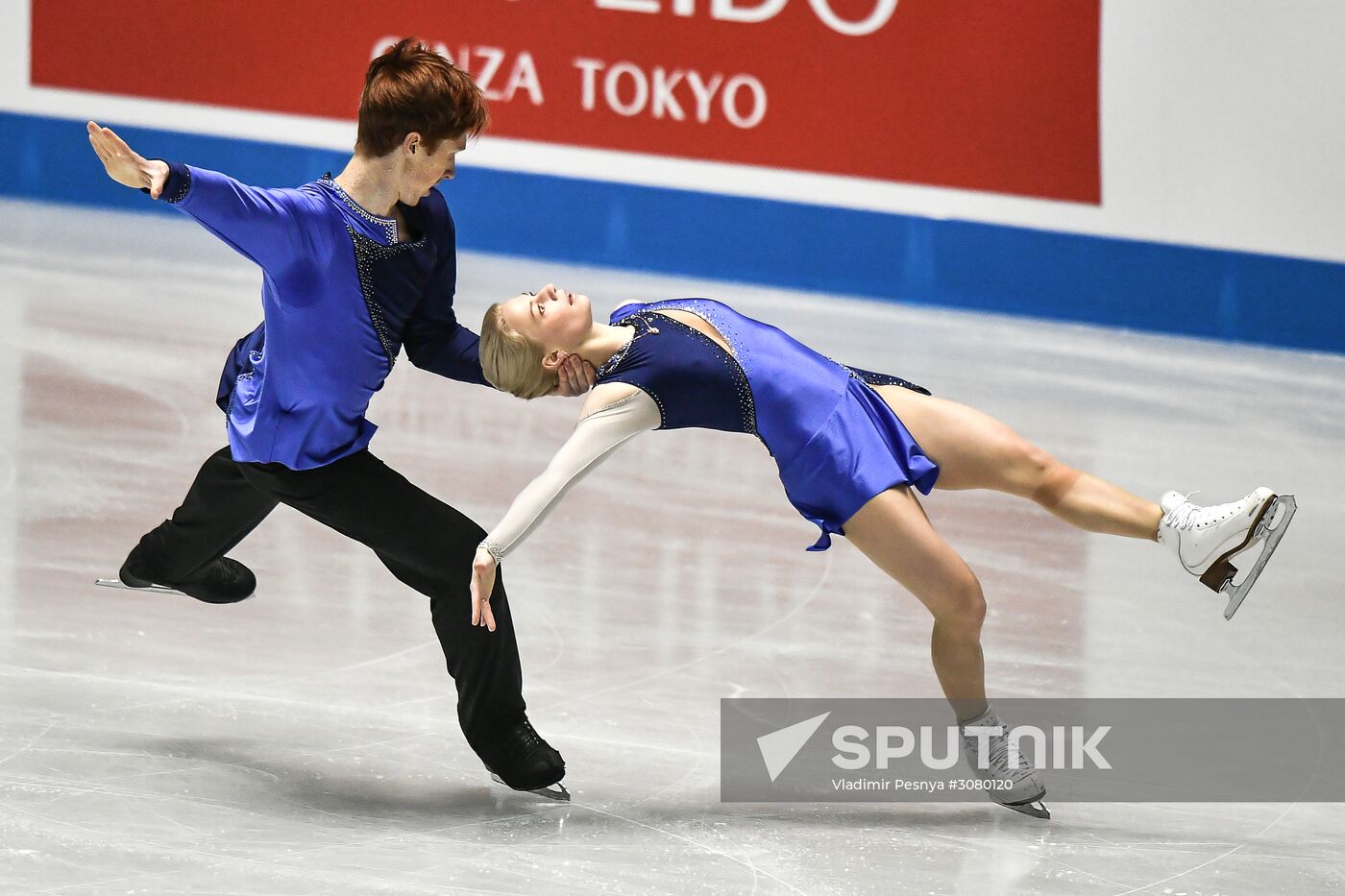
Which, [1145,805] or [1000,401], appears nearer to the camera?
[1145,805]

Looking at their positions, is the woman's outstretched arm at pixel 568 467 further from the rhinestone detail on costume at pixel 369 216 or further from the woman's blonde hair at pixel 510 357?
the rhinestone detail on costume at pixel 369 216

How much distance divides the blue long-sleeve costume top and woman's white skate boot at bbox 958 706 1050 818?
3.97 feet

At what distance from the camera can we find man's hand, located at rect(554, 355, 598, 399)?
316 centimetres

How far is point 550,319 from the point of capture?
3113 millimetres

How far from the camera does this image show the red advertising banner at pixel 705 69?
8453 millimetres

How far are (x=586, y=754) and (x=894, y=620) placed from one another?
3.97ft

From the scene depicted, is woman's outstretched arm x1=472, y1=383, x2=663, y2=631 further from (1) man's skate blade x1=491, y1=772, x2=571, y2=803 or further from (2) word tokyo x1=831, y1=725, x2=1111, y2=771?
(2) word tokyo x1=831, y1=725, x2=1111, y2=771

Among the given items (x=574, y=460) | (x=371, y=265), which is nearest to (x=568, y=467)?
(x=574, y=460)

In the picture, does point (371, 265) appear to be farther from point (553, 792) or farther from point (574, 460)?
point (553, 792)

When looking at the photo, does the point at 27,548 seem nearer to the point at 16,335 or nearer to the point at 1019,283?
the point at 16,335

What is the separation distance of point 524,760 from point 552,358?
2.50 ft

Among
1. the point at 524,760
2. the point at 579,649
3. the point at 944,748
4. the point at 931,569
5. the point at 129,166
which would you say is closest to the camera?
the point at 129,166

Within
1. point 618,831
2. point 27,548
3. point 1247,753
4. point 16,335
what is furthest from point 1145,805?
point 16,335

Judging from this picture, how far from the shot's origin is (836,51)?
874 centimetres
